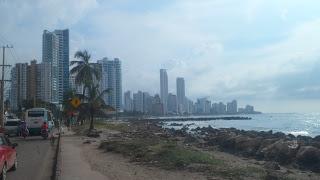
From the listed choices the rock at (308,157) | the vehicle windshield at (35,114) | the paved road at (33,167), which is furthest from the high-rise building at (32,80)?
the paved road at (33,167)

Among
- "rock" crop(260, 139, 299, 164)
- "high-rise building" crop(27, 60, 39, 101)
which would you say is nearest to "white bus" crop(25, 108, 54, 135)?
"rock" crop(260, 139, 299, 164)

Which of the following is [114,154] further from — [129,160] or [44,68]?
[44,68]

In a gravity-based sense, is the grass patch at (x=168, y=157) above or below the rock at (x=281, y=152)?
above

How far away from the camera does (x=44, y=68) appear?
94625mm

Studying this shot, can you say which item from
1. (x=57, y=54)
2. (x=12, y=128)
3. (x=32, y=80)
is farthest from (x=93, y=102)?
(x=32, y=80)

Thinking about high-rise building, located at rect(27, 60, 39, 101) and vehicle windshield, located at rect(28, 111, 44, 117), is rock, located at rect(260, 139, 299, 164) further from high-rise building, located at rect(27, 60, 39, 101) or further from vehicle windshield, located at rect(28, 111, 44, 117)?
high-rise building, located at rect(27, 60, 39, 101)

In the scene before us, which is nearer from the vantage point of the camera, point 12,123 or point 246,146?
point 246,146

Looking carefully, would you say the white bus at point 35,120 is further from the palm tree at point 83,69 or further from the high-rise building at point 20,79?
the high-rise building at point 20,79

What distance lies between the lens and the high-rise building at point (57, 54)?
9131 cm

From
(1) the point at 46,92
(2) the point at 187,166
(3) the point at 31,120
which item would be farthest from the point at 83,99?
(1) the point at 46,92

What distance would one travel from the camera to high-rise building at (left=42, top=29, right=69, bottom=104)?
300 feet

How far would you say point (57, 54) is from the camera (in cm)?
9462

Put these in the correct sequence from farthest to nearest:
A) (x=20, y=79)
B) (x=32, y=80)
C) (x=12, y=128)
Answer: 1. (x=32, y=80)
2. (x=20, y=79)
3. (x=12, y=128)

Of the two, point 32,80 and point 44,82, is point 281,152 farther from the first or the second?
point 44,82
